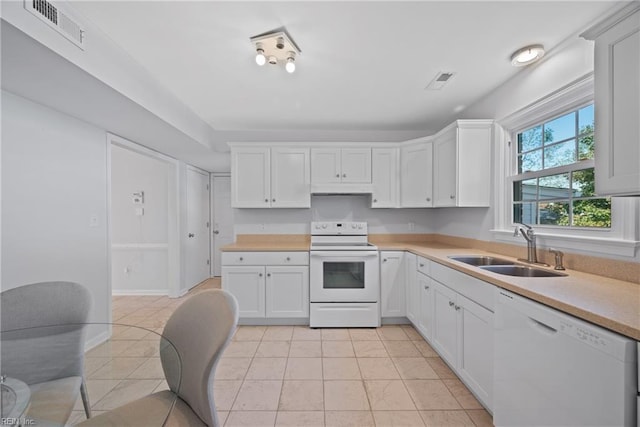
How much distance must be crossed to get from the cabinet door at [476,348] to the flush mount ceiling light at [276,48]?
2044 mm

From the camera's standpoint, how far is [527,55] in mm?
1898

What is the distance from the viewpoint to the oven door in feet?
9.89

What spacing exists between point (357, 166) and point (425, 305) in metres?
1.77

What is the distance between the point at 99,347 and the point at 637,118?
269 centimetres

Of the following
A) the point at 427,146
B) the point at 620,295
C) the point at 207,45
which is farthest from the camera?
the point at 427,146

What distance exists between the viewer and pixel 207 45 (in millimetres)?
1838

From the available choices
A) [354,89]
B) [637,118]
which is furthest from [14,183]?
[637,118]

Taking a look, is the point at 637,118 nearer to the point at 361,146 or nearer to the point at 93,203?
the point at 361,146

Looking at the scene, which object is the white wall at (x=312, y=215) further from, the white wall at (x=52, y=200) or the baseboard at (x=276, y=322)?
the white wall at (x=52, y=200)

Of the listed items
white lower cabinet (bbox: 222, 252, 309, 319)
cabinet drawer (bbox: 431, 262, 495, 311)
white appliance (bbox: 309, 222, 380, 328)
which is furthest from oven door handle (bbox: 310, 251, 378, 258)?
cabinet drawer (bbox: 431, 262, 495, 311)

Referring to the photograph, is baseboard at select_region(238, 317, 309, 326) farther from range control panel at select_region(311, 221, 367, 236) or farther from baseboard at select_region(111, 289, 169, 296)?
baseboard at select_region(111, 289, 169, 296)

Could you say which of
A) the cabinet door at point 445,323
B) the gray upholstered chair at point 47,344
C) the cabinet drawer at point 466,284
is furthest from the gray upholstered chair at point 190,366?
the cabinet door at point 445,323

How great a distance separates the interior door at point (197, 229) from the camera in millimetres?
4422

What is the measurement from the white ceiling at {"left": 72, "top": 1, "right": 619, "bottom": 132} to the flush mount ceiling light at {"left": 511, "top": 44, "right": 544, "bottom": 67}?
0.15 ft
